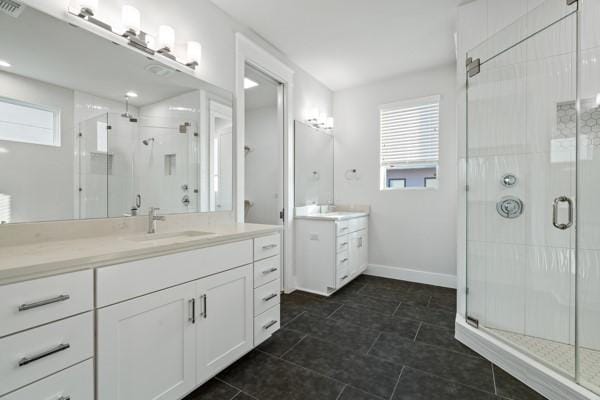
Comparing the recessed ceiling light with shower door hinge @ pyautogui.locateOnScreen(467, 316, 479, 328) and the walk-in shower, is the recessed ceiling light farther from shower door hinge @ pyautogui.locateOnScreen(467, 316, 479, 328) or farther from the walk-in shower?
shower door hinge @ pyautogui.locateOnScreen(467, 316, 479, 328)

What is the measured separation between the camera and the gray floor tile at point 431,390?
57.7 inches

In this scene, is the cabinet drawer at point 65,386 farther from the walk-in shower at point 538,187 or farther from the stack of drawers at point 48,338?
the walk-in shower at point 538,187

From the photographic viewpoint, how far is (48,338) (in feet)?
2.96

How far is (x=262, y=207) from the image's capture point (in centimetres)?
374

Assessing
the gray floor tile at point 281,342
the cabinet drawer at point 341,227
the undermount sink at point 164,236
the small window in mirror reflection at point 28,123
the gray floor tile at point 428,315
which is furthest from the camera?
the cabinet drawer at point 341,227

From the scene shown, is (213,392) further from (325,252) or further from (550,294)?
(550,294)

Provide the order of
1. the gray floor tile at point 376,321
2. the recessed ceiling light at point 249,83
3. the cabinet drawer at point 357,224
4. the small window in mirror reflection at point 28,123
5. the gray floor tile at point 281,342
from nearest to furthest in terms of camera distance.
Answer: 1. the small window in mirror reflection at point 28,123
2. the gray floor tile at point 281,342
3. the gray floor tile at point 376,321
4. the recessed ceiling light at point 249,83
5. the cabinet drawer at point 357,224

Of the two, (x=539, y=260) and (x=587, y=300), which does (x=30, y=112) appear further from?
(x=587, y=300)

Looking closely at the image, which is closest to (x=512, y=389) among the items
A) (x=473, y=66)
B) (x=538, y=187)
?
(x=538, y=187)

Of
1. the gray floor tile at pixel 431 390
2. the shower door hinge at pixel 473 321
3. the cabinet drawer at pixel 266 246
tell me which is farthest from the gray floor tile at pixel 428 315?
the cabinet drawer at pixel 266 246

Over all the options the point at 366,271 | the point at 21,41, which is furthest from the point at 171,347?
the point at 366,271

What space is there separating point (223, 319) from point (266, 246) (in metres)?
0.53

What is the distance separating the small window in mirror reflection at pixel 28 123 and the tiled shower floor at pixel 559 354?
2.92 m

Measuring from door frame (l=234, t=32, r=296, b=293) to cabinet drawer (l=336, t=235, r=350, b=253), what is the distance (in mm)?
550
